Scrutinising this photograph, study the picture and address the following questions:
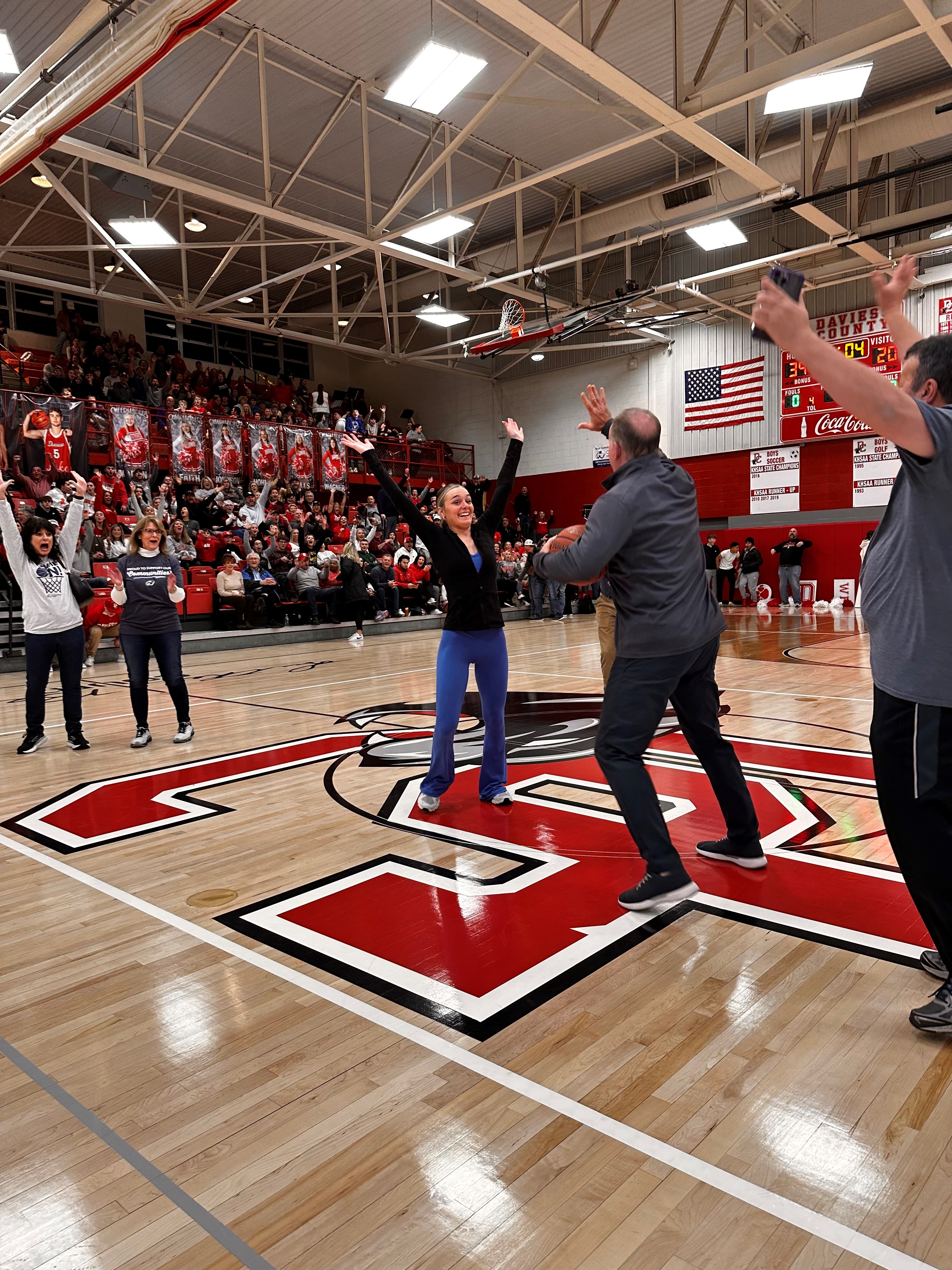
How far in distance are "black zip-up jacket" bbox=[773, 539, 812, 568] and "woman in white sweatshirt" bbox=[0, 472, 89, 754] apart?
56.3 feet

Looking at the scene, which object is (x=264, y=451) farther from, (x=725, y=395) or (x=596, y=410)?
(x=596, y=410)

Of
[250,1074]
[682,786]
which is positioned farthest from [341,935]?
[682,786]

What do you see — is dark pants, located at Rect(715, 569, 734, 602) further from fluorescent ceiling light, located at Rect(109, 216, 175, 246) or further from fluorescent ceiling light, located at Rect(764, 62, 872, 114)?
fluorescent ceiling light, located at Rect(109, 216, 175, 246)

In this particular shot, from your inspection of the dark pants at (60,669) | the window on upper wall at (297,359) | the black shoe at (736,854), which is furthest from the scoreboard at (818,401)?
the black shoe at (736,854)

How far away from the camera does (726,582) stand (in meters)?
21.9

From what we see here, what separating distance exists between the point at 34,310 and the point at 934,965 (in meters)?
24.5

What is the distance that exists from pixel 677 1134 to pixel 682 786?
10.2 ft

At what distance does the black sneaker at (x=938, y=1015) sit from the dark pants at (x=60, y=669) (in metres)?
5.69

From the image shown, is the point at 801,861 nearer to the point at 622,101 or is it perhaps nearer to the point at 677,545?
the point at 677,545

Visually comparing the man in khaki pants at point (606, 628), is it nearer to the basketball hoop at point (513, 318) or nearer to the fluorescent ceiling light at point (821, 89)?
the fluorescent ceiling light at point (821, 89)

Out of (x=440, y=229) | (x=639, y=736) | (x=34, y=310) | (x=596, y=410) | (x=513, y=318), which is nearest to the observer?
(x=639, y=736)

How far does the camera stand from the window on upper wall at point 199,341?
960 inches

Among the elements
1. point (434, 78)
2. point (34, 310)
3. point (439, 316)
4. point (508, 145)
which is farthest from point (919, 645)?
point (34, 310)

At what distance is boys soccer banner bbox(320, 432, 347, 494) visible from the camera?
19.6 metres
